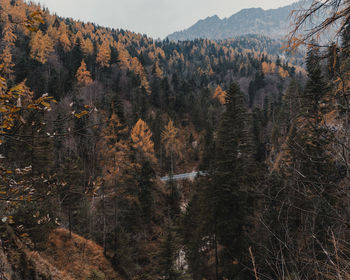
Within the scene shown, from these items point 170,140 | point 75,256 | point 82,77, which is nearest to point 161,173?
point 170,140

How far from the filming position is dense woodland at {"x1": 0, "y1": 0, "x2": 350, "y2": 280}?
2.52 m

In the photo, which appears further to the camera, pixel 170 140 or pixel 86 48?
pixel 86 48

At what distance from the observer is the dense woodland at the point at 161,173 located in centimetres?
252

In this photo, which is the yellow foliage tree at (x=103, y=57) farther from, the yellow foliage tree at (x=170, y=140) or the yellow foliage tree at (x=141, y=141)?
the yellow foliage tree at (x=141, y=141)

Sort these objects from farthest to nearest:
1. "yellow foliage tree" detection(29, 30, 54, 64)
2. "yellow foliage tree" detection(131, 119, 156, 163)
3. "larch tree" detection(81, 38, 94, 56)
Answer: "larch tree" detection(81, 38, 94, 56) → "yellow foliage tree" detection(29, 30, 54, 64) → "yellow foliage tree" detection(131, 119, 156, 163)

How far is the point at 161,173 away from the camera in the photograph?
125 ft

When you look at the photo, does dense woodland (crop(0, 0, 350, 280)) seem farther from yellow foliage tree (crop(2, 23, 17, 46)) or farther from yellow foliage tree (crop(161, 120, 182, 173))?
yellow foliage tree (crop(161, 120, 182, 173))

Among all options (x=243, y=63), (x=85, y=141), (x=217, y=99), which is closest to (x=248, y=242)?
(x=85, y=141)

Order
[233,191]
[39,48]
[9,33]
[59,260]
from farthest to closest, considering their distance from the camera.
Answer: [39,48] → [233,191] → [59,260] → [9,33]

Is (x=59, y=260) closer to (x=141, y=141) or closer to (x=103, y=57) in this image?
(x=141, y=141)

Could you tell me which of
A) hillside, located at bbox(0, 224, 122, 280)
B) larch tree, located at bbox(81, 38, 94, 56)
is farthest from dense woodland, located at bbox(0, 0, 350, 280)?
larch tree, located at bbox(81, 38, 94, 56)

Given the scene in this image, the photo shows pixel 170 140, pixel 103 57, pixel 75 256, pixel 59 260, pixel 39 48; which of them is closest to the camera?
pixel 59 260

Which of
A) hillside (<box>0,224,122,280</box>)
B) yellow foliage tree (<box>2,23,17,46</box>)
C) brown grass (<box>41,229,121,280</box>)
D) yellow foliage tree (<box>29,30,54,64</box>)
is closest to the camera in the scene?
yellow foliage tree (<box>2,23,17,46</box>)

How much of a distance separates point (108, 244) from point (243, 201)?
38.4 feet
